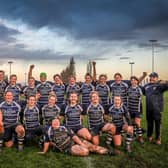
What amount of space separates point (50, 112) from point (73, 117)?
841mm

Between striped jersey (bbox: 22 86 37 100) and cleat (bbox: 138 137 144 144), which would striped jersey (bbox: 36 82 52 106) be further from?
cleat (bbox: 138 137 144 144)

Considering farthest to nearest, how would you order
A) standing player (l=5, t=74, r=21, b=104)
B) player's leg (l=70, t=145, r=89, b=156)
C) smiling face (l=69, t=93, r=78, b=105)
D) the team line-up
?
standing player (l=5, t=74, r=21, b=104) → smiling face (l=69, t=93, r=78, b=105) → the team line-up → player's leg (l=70, t=145, r=89, b=156)

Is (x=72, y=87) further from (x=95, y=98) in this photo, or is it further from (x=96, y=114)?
(x=96, y=114)

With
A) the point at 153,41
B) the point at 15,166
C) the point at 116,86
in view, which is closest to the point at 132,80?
the point at 116,86

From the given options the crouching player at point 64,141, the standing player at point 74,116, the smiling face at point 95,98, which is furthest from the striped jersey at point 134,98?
the crouching player at point 64,141

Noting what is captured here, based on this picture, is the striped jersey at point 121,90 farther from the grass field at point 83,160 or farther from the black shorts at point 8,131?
the black shorts at point 8,131

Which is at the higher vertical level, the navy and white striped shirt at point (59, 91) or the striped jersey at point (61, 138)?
the navy and white striped shirt at point (59, 91)

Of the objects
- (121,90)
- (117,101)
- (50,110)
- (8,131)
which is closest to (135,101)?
(121,90)

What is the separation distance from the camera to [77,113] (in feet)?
37.2

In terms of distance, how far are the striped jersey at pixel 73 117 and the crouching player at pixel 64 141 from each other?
0.58 metres

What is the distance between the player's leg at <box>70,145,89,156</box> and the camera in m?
10.3

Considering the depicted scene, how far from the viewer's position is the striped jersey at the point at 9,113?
11133 millimetres

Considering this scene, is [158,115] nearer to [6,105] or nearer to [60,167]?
[60,167]

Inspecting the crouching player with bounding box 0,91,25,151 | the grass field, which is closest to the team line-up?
the crouching player with bounding box 0,91,25,151
